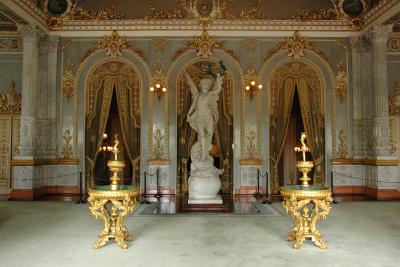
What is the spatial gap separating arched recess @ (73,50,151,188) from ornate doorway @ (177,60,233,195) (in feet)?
3.31

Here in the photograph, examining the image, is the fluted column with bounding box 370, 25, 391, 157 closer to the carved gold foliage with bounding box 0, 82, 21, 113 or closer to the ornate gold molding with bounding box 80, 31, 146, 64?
the ornate gold molding with bounding box 80, 31, 146, 64

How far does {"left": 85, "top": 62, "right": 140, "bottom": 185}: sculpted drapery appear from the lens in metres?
11.4

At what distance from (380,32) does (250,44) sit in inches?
136

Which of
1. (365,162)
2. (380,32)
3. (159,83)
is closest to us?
(380,32)

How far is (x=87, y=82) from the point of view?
1138 centimetres

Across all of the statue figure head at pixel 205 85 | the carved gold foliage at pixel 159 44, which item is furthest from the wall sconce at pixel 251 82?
the carved gold foliage at pixel 159 44

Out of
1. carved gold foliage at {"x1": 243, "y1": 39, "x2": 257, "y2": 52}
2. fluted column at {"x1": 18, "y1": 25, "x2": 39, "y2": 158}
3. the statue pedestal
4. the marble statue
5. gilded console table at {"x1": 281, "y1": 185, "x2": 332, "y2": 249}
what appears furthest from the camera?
carved gold foliage at {"x1": 243, "y1": 39, "x2": 257, "y2": 52}

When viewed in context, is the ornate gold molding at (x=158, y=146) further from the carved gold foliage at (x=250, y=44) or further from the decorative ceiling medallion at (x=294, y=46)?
the decorative ceiling medallion at (x=294, y=46)

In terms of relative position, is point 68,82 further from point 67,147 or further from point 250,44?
point 250,44

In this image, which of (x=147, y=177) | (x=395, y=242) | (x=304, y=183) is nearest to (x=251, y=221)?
(x=304, y=183)

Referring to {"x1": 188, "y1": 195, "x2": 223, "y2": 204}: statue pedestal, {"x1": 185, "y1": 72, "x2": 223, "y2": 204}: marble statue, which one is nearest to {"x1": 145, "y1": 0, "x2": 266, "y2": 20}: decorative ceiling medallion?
{"x1": 185, "y1": 72, "x2": 223, "y2": 204}: marble statue

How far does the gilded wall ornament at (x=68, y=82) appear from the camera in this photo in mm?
11188

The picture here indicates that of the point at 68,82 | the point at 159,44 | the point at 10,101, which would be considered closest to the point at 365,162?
the point at 159,44

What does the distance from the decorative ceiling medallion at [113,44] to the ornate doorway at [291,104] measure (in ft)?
14.6
